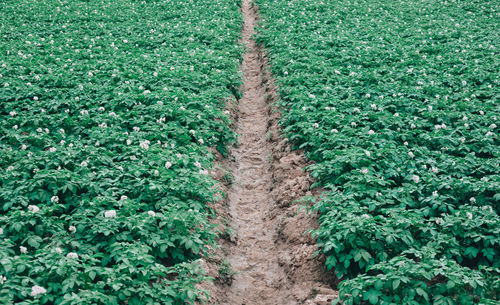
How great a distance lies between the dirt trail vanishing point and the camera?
4.70m

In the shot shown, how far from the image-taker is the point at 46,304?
338 cm

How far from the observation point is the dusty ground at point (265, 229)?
4688 millimetres

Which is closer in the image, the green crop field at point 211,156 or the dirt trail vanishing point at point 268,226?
the green crop field at point 211,156

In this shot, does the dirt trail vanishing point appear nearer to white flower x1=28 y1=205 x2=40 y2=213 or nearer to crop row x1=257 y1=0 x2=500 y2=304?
crop row x1=257 y1=0 x2=500 y2=304

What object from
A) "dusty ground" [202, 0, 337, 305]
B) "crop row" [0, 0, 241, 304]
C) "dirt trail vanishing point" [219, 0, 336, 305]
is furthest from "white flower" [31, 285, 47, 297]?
→ "dirt trail vanishing point" [219, 0, 336, 305]

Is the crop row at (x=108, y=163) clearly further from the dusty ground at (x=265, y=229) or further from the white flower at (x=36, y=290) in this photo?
the dusty ground at (x=265, y=229)

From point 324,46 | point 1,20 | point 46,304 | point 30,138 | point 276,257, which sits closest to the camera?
point 46,304

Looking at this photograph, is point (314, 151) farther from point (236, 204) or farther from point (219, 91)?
point (219, 91)

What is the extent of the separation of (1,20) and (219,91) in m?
10.8

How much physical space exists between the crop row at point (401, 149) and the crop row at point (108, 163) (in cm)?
171

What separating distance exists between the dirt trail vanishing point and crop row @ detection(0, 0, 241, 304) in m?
0.73

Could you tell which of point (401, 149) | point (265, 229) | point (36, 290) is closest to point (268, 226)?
point (265, 229)

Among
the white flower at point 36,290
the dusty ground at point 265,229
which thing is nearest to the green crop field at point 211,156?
the white flower at point 36,290

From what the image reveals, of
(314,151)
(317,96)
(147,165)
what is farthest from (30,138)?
(317,96)
